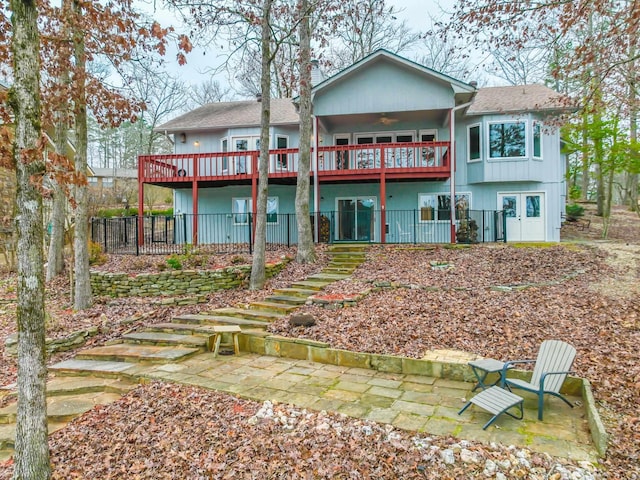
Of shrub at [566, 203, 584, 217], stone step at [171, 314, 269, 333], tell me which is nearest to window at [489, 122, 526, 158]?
shrub at [566, 203, 584, 217]

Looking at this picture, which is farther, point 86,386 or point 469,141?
point 469,141

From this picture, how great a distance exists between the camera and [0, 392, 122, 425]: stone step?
523 cm

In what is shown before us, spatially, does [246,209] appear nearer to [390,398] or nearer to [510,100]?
[510,100]

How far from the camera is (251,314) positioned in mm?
8773

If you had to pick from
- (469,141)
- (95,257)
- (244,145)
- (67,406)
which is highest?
(244,145)

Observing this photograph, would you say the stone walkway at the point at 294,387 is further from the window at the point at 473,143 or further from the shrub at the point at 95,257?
the window at the point at 473,143

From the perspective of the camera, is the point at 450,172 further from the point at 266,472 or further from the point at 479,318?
the point at 266,472

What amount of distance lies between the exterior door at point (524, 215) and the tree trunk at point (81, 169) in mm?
14730

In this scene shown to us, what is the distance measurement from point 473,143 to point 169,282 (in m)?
13.0

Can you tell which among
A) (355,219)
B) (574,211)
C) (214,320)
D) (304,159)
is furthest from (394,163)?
(574,211)

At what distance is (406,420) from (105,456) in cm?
321

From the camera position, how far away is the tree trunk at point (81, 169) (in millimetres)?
9172

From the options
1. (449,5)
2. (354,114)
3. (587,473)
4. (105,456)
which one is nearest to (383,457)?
(587,473)

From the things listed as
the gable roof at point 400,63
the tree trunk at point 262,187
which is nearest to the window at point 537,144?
the gable roof at point 400,63
